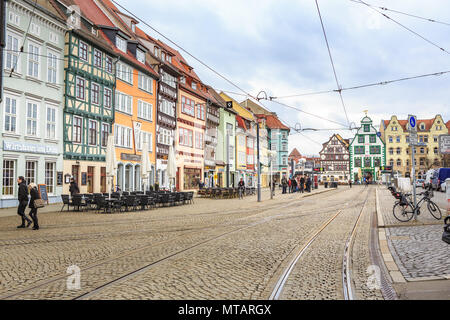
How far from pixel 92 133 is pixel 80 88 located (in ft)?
10.9

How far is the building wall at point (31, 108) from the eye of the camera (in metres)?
22.2

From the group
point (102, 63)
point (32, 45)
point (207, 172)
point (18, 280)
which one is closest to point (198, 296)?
point (18, 280)

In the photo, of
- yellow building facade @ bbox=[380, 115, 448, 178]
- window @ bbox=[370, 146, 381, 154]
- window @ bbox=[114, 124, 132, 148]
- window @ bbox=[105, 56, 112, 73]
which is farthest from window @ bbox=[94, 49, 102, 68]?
yellow building facade @ bbox=[380, 115, 448, 178]

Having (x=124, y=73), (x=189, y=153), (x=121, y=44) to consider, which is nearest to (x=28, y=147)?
(x=124, y=73)

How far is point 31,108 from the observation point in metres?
24.0

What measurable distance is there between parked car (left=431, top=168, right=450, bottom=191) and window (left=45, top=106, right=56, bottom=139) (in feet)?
118

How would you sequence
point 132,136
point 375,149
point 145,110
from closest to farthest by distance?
point 132,136 < point 145,110 < point 375,149

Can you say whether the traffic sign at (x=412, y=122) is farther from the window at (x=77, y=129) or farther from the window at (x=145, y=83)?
the window at (x=145, y=83)

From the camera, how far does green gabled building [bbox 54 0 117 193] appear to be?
26.9 meters

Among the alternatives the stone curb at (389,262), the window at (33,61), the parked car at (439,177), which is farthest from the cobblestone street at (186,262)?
the parked car at (439,177)

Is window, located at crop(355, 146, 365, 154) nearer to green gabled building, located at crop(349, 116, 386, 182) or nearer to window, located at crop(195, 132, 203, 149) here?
green gabled building, located at crop(349, 116, 386, 182)

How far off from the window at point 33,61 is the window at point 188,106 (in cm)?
2053

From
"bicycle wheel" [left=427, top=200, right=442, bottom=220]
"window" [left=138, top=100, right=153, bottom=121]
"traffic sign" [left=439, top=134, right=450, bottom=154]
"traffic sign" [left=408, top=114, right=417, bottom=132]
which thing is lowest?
"bicycle wheel" [left=427, top=200, right=442, bottom=220]

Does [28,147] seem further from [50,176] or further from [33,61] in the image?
[33,61]
